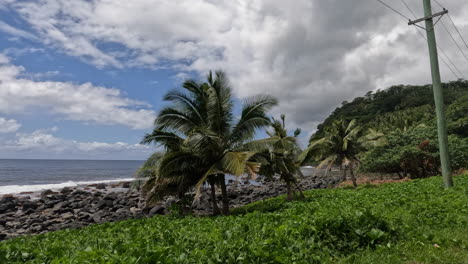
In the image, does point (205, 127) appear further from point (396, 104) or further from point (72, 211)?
point (396, 104)

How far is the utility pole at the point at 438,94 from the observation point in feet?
36.4

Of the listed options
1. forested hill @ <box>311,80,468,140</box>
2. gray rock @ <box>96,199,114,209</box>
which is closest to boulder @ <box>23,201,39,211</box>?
gray rock @ <box>96,199,114,209</box>

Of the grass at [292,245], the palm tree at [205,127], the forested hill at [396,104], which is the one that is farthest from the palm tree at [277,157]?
the forested hill at [396,104]

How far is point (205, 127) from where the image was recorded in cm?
1268

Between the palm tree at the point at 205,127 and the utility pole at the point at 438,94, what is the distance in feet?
19.2

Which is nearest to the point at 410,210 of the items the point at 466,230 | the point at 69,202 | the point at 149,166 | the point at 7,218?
the point at 466,230

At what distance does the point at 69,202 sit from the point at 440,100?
25745mm

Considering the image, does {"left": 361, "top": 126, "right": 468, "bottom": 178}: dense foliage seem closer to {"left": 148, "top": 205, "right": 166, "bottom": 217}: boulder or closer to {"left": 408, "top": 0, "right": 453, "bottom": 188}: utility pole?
{"left": 408, "top": 0, "right": 453, "bottom": 188}: utility pole

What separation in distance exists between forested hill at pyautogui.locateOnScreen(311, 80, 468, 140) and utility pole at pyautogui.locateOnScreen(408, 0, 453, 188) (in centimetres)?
4834

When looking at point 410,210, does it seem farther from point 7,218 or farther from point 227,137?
point 7,218

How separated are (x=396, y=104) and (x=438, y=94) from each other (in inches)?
3583

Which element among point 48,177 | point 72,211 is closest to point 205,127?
point 72,211

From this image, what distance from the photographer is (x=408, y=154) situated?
25.7 meters

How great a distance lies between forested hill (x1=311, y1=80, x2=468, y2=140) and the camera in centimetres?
6625
